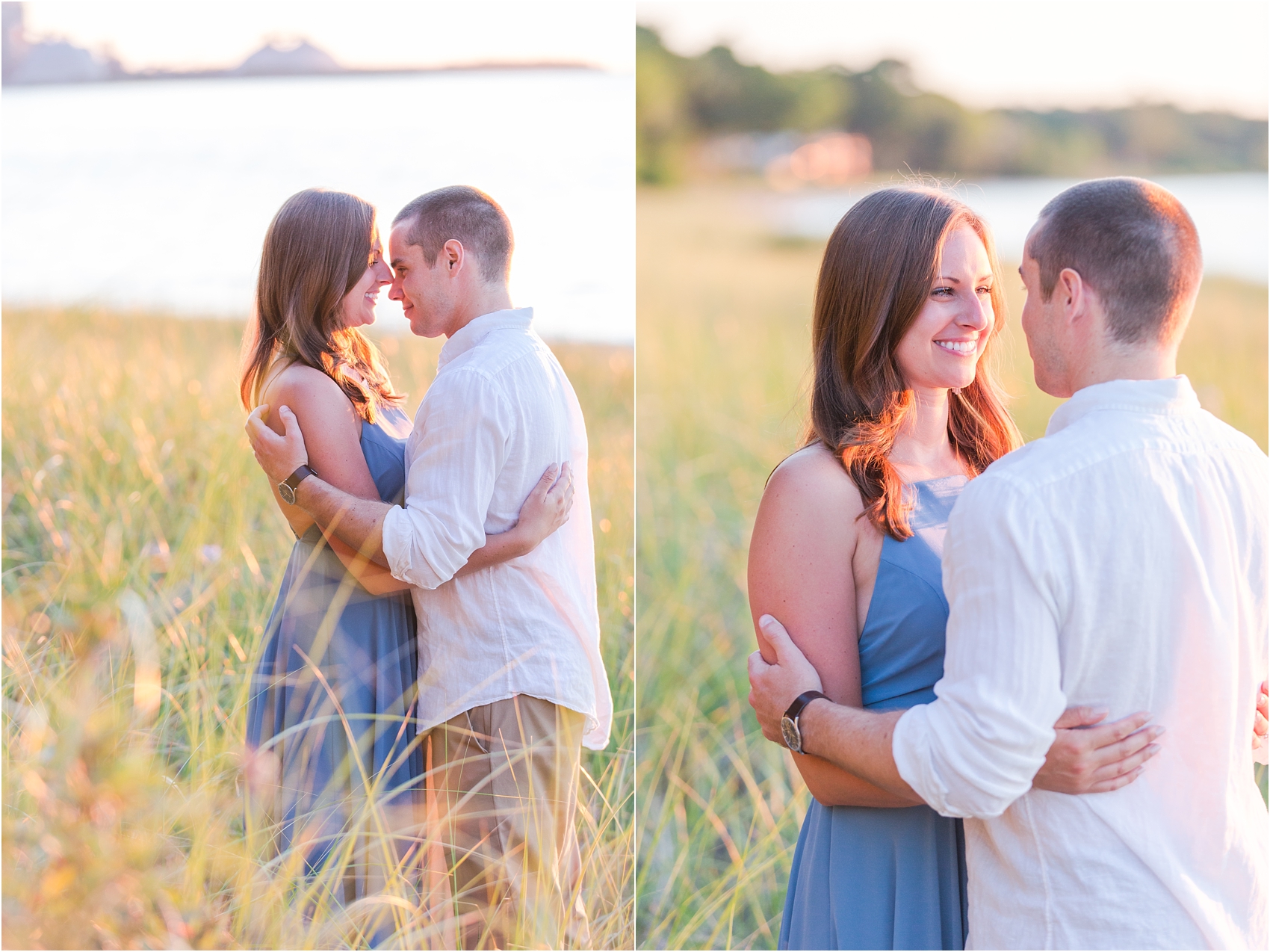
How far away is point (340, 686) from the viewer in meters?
1.95

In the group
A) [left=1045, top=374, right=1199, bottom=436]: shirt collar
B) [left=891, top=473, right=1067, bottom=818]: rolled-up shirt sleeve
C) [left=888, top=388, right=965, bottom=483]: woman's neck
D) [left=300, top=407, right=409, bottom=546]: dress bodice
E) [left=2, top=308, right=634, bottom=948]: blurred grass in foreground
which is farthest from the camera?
[left=300, top=407, right=409, bottom=546]: dress bodice

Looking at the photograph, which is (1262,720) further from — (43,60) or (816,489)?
(43,60)

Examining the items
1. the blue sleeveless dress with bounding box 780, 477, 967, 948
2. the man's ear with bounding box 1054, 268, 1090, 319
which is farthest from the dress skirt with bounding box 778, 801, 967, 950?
the man's ear with bounding box 1054, 268, 1090, 319

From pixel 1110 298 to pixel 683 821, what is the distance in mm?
1980

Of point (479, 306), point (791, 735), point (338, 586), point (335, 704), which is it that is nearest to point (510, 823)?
point (335, 704)

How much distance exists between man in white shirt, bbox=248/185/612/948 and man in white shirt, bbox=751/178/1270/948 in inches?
30.8

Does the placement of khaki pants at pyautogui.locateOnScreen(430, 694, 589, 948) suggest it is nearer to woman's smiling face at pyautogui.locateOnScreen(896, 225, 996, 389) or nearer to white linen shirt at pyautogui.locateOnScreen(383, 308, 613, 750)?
white linen shirt at pyautogui.locateOnScreen(383, 308, 613, 750)

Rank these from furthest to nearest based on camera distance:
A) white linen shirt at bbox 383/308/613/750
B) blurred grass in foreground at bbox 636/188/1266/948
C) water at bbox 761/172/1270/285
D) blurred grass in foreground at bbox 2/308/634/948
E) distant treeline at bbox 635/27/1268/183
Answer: distant treeline at bbox 635/27/1268/183, water at bbox 761/172/1270/285, blurred grass in foreground at bbox 636/188/1266/948, white linen shirt at bbox 383/308/613/750, blurred grass in foreground at bbox 2/308/634/948

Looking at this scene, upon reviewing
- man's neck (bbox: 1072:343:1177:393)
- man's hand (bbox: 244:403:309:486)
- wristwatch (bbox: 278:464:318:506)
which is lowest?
wristwatch (bbox: 278:464:318:506)

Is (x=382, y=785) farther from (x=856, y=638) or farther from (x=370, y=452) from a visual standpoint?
(x=856, y=638)

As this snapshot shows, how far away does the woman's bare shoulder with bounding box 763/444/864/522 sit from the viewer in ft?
5.30

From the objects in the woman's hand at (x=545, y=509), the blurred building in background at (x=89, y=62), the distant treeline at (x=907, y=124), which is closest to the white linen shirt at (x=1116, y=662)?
the woman's hand at (x=545, y=509)

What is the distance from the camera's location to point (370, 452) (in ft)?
6.48

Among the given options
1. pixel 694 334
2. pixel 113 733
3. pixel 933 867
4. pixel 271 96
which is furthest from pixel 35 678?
pixel 694 334
